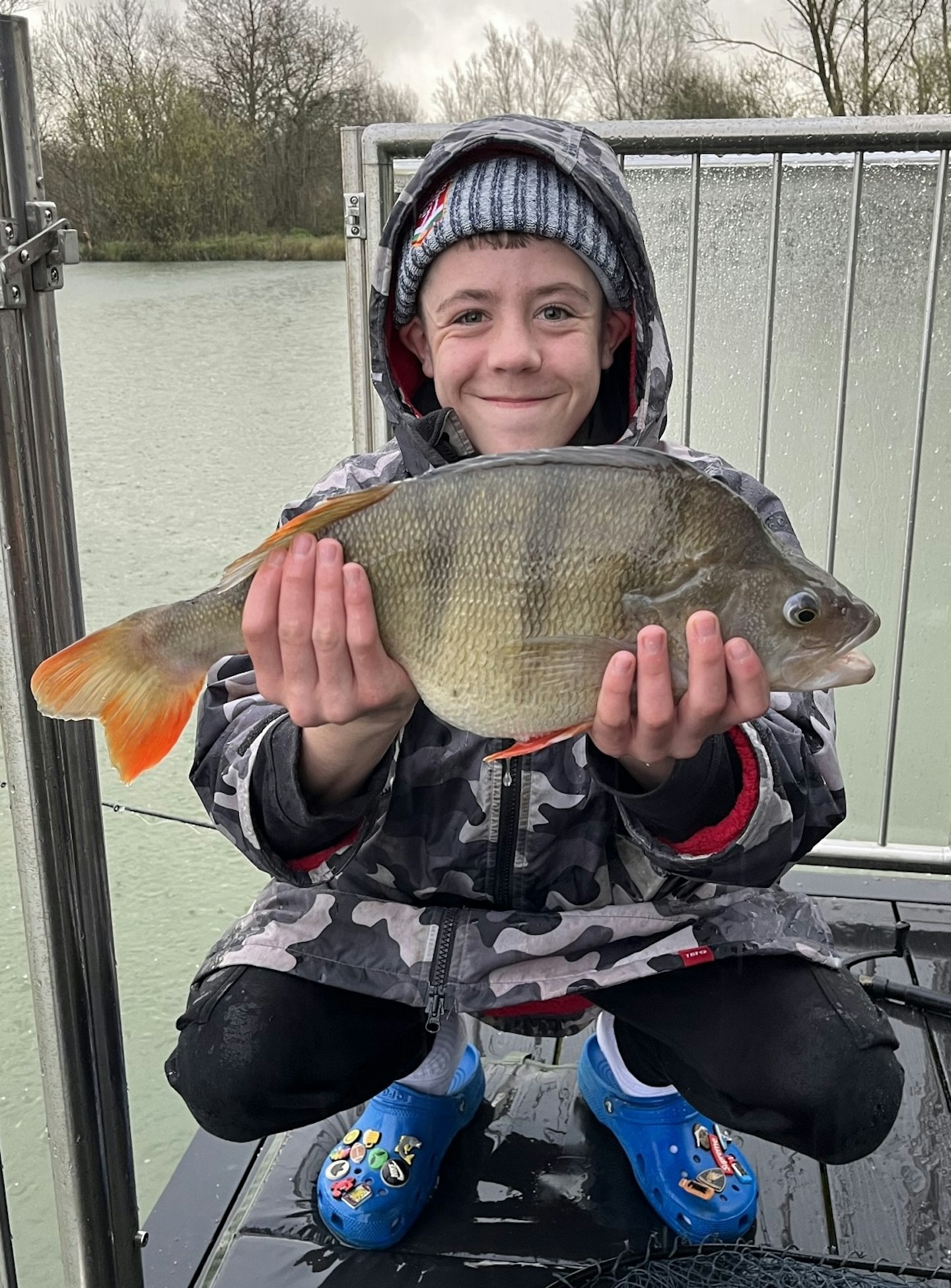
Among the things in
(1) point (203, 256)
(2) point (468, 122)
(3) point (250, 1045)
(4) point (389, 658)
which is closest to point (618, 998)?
(3) point (250, 1045)

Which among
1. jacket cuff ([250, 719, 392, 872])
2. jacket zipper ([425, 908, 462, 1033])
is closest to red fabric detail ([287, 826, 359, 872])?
jacket cuff ([250, 719, 392, 872])

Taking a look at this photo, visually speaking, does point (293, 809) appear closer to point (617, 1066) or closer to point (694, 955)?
point (694, 955)

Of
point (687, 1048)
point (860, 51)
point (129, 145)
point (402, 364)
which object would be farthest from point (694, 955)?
point (860, 51)

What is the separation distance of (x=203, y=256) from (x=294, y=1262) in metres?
4.87

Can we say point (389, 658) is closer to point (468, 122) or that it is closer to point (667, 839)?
point (667, 839)

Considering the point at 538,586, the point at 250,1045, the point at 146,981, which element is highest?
the point at 538,586

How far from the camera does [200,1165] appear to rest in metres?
1.27

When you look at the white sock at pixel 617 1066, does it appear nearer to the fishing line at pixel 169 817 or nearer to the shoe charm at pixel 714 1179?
the shoe charm at pixel 714 1179

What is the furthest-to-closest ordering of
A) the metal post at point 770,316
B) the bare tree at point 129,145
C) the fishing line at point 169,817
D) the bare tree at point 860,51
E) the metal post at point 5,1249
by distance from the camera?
the bare tree at point 860,51, the bare tree at point 129,145, the fishing line at point 169,817, the metal post at point 770,316, the metal post at point 5,1249

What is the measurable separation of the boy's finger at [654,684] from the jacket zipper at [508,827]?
30 cm

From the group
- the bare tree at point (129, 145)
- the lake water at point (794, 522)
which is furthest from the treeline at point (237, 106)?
the lake water at point (794, 522)

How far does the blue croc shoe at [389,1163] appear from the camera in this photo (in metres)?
1.14

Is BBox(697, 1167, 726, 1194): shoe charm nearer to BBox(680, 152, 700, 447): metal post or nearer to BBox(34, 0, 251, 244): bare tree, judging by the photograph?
BBox(680, 152, 700, 447): metal post

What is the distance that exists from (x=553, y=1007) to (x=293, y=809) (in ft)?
1.35
